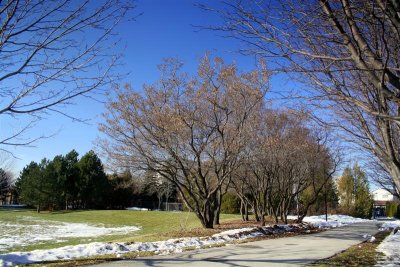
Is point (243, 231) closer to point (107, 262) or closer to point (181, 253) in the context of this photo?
point (181, 253)

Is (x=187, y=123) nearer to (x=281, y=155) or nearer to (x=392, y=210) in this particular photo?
(x=281, y=155)

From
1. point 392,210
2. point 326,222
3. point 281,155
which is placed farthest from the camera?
point 392,210

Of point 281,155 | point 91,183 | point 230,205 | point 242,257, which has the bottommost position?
point 242,257

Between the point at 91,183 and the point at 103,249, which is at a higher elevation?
the point at 91,183

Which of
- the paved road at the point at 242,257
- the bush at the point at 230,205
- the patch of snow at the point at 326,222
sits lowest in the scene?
the patch of snow at the point at 326,222

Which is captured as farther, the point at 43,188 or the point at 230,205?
the point at 43,188

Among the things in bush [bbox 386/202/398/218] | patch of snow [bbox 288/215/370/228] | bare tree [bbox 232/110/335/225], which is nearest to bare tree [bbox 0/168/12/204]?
bare tree [bbox 232/110/335/225]

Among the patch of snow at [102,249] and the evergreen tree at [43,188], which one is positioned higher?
the evergreen tree at [43,188]

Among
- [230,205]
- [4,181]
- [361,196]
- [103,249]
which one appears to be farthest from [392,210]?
[103,249]

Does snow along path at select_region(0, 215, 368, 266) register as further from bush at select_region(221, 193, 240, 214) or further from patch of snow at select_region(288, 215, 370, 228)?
bush at select_region(221, 193, 240, 214)

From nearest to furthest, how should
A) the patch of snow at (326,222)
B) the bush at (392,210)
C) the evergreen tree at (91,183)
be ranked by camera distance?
1. the patch of snow at (326,222)
2. the bush at (392,210)
3. the evergreen tree at (91,183)

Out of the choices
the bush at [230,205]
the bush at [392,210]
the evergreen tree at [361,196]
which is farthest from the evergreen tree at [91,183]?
the bush at [392,210]

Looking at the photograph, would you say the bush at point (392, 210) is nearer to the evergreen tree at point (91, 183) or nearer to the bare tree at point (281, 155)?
the bare tree at point (281, 155)

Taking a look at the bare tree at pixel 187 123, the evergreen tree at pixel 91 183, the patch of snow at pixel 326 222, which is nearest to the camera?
the bare tree at pixel 187 123
